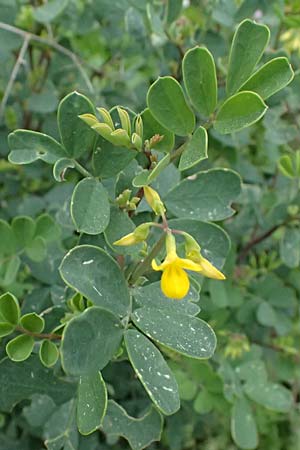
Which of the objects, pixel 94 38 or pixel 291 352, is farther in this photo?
pixel 94 38

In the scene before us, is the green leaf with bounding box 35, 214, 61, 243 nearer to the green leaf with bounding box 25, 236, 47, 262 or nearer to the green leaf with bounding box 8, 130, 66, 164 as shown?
the green leaf with bounding box 25, 236, 47, 262

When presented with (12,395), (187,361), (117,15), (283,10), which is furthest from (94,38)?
(12,395)

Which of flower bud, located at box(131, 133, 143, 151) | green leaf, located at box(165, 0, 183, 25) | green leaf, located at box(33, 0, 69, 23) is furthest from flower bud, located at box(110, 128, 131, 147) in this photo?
green leaf, located at box(33, 0, 69, 23)

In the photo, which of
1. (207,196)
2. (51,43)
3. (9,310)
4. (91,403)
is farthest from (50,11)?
(91,403)

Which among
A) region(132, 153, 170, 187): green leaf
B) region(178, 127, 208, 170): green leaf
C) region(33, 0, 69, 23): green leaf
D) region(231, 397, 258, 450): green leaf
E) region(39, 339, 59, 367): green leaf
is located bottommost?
region(231, 397, 258, 450): green leaf

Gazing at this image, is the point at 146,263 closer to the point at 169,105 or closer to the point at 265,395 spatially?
the point at 169,105

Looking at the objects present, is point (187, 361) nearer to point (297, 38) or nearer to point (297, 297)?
point (297, 297)

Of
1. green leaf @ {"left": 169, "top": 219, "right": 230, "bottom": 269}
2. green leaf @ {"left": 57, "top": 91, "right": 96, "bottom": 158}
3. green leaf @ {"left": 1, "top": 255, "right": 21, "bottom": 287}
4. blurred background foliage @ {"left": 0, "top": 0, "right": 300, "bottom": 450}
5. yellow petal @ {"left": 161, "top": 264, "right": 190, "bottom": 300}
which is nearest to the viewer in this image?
yellow petal @ {"left": 161, "top": 264, "right": 190, "bottom": 300}
